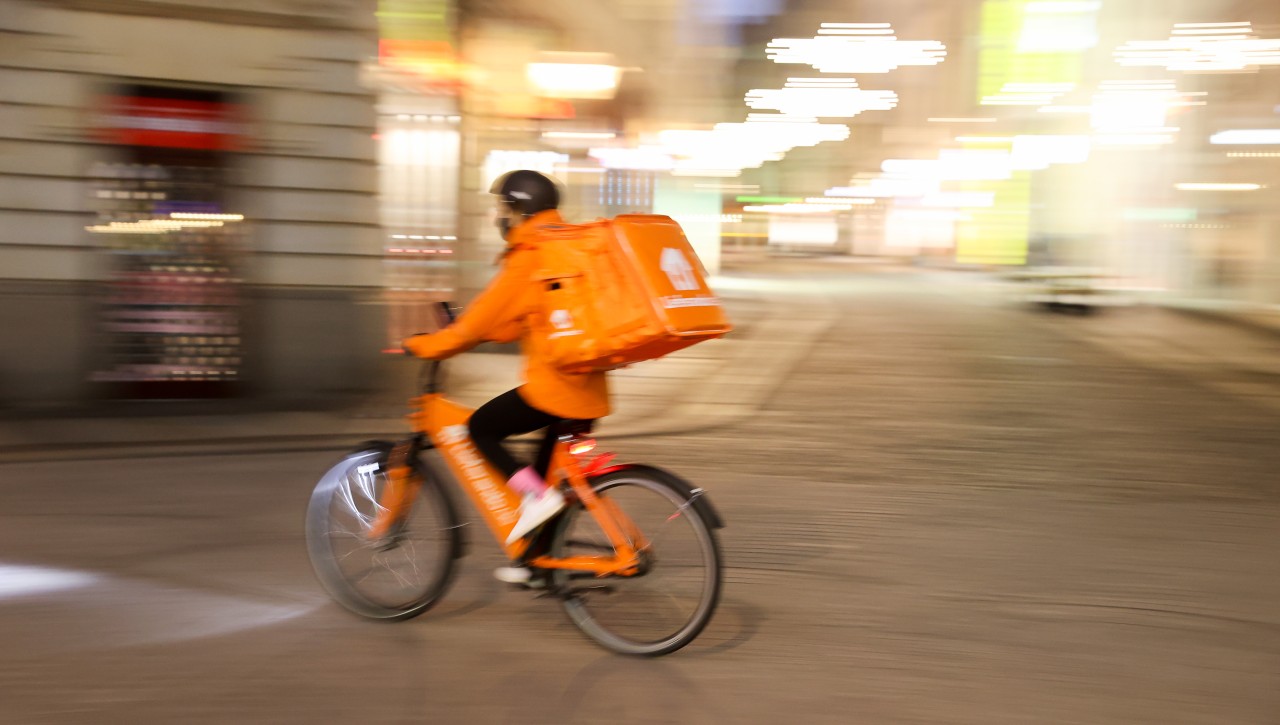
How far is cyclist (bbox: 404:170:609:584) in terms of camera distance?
4336 mm

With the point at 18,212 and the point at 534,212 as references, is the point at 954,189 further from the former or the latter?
the point at 534,212

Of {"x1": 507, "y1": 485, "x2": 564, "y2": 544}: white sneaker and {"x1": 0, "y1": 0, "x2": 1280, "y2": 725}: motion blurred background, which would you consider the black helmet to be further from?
A: {"x1": 0, "y1": 0, "x2": 1280, "y2": 725}: motion blurred background

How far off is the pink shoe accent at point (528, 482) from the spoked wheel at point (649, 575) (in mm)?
144

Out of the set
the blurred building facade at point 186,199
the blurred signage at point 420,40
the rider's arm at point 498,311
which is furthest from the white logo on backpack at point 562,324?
the blurred signage at point 420,40

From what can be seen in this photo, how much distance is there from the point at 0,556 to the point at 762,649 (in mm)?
3650

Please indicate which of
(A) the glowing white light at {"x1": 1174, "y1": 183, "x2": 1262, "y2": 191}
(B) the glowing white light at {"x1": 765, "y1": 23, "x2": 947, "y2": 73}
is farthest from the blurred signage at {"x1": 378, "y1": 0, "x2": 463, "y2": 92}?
(B) the glowing white light at {"x1": 765, "y1": 23, "x2": 947, "y2": 73}

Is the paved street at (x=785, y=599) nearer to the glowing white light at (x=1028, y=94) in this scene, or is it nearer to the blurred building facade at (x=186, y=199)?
the blurred building facade at (x=186, y=199)

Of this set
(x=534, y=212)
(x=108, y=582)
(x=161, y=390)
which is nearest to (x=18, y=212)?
(x=161, y=390)

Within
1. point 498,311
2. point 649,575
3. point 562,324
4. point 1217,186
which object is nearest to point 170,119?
point 498,311

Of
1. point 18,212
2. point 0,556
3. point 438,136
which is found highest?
point 438,136

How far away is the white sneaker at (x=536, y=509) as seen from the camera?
14.6 ft

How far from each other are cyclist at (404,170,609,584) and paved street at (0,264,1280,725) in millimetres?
684

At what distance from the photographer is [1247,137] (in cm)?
2378

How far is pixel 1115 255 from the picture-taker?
27.2m
